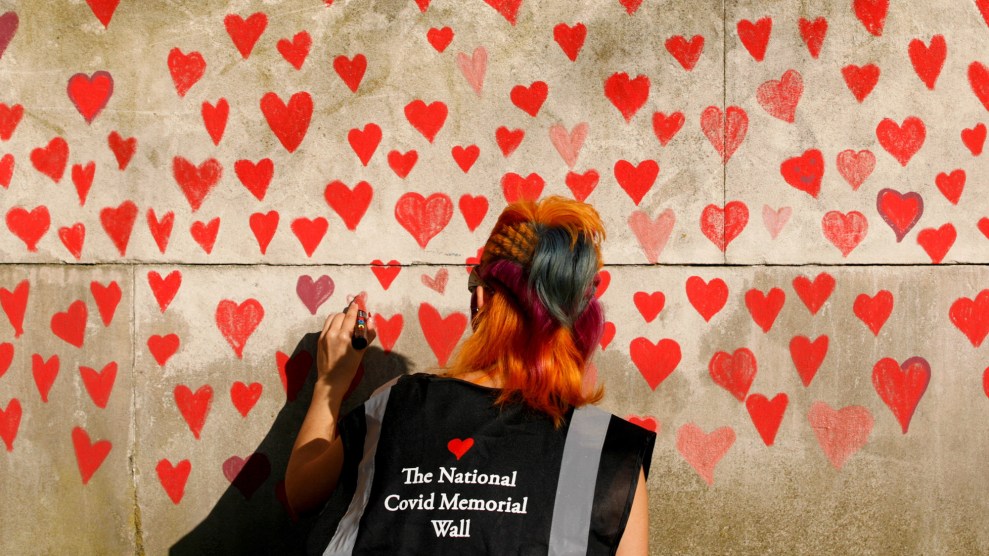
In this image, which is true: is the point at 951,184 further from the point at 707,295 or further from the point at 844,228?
the point at 707,295

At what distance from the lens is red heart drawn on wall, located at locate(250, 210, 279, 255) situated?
3385 millimetres

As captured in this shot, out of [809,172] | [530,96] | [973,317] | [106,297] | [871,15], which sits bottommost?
[106,297]

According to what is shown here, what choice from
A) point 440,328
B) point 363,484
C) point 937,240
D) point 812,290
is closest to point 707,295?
point 812,290

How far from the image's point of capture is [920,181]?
3531mm

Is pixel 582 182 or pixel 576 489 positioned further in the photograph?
pixel 582 182

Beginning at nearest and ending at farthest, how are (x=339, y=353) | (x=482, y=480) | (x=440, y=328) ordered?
1. (x=482, y=480)
2. (x=339, y=353)
3. (x=440, y=328)

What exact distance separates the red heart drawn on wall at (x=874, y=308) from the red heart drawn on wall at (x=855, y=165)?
471mm

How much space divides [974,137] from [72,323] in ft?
12.7

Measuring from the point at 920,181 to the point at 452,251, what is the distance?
203 centimetres

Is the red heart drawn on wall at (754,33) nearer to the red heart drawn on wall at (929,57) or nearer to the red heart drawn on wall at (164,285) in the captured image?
the red heart drawn on wall at (929,57)

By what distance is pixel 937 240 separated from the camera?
3.54 m

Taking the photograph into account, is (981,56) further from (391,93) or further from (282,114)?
(282,114)

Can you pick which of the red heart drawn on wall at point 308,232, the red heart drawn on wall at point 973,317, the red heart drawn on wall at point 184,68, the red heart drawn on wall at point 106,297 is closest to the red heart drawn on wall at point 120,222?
the red heart drawn on wall at point 106,297

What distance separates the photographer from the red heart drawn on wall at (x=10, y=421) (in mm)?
3344
